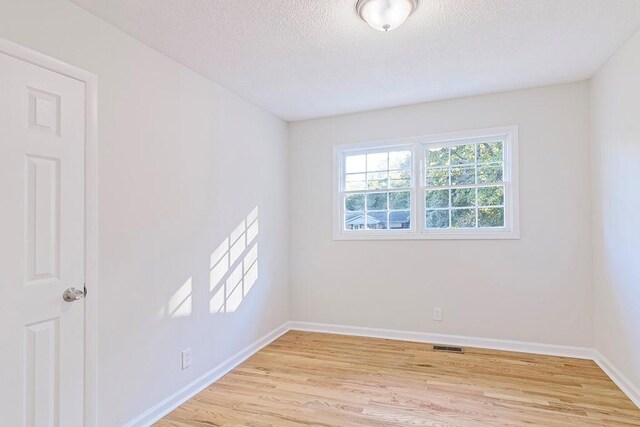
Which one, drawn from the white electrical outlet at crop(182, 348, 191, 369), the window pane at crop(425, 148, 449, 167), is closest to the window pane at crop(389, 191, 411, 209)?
the window pane at crop(425, 148, 449, 167)

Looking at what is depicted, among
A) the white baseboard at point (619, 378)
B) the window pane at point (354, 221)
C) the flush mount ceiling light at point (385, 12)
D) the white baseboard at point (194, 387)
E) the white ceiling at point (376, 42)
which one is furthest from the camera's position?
the window pane at point (354, 221)

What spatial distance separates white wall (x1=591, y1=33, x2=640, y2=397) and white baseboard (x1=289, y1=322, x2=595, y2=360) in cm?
24

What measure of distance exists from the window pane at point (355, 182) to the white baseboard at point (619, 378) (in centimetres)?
273

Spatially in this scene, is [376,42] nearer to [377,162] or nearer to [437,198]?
[377,162]

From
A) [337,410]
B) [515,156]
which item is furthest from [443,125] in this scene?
[337,410]

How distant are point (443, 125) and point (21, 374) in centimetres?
382

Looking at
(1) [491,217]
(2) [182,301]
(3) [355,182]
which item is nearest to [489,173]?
(1) [491,217]

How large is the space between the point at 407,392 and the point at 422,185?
2.10 metres

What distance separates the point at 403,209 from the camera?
3926 mm

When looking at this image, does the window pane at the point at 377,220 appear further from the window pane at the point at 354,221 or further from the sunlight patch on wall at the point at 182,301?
the sunlight patch on wall at the point at 182,301

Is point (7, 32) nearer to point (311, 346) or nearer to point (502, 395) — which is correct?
point (311, 346)

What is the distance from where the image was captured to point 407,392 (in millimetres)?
2645

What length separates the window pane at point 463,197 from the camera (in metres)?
3.65

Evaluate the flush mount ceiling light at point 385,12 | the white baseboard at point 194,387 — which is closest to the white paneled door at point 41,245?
the white baseboard at point 194,387
